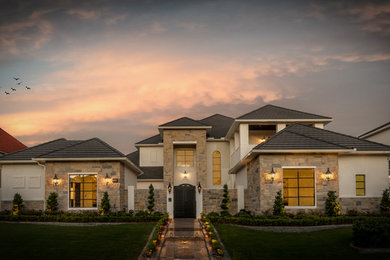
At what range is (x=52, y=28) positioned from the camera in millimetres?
20516

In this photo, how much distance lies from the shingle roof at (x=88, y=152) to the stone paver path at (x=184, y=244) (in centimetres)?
581

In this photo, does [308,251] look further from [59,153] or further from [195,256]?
[59,153]

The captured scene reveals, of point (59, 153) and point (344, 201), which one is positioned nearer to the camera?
point (344, 201)

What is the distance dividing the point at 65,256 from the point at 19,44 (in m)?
12.1

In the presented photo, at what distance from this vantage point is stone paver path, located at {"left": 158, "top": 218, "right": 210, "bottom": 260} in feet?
45.8

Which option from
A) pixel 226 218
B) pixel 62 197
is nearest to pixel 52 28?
pixel 62 197

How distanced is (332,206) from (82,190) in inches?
514

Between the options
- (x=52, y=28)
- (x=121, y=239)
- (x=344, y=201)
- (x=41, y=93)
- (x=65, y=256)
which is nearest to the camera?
(x=65, y=256)

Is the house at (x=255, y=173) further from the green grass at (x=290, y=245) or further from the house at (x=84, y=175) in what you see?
the green grass at (x=290, y=245)

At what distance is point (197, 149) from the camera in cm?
3459

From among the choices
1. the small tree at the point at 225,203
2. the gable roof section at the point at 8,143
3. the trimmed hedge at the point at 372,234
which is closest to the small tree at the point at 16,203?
the gable roof section at the point at 8,143

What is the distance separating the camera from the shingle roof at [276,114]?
28.5 m

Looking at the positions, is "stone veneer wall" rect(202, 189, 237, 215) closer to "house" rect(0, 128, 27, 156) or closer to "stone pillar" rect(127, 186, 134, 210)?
"stone pillar" rect(127, 186, 134, 210)

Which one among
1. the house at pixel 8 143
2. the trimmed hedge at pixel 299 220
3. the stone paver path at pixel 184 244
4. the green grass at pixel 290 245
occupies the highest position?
the house at pixel 8 143
